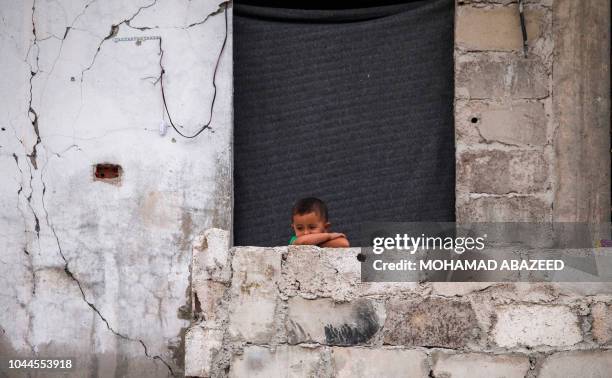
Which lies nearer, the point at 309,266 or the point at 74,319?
the point at 309,266

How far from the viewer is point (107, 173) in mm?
5379

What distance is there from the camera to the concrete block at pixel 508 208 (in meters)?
5.17

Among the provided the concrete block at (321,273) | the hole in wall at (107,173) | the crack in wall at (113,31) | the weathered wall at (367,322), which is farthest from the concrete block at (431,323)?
the crack in wall at (113,31)

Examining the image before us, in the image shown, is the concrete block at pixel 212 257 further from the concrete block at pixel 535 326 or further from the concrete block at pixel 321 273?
the concrete block at pixel 535 326

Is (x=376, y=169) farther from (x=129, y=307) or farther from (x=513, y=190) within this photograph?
(x=129, y=307)

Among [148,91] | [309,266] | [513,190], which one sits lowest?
[309,266]

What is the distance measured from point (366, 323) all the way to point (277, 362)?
1.16 feet

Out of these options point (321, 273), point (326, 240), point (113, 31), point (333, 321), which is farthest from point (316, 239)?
point (113, 31)

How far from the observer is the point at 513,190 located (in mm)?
5188

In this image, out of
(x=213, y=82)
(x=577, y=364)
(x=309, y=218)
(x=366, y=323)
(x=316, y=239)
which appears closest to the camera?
(x=577, y=364)

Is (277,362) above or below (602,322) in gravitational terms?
below

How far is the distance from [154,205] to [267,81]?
35.8 inches

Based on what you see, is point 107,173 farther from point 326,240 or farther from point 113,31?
point 326,240

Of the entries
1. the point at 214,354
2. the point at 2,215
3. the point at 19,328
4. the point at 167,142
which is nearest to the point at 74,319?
the point at 19,328
